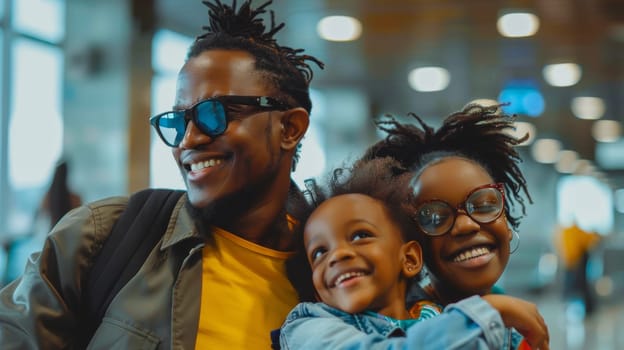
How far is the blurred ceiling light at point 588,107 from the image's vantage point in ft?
45.1

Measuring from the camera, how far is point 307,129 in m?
2.30

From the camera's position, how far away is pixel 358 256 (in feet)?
5.97

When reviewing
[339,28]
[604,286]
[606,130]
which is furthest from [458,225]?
[604,286]

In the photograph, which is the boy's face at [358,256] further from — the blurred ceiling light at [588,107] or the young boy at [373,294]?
the blurred ceiling light at [588,107]

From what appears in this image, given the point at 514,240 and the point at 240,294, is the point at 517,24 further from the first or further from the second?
the point at 240,294

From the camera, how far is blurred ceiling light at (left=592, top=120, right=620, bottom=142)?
55.0ft

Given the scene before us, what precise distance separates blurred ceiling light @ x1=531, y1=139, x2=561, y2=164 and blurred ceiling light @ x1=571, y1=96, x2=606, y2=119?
450 centimetres

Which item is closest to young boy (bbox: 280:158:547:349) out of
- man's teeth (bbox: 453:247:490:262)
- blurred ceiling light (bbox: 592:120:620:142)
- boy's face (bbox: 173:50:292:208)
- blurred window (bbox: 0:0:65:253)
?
man's teeth (bbox: 453:247:490:262)

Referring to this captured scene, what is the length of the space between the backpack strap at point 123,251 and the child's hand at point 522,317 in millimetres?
847

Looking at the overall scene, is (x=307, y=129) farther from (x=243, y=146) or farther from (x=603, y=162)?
(x=603, y=162)

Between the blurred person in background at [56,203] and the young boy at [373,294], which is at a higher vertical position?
the young boy at [373,294]

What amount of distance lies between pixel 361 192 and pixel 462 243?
0.28m

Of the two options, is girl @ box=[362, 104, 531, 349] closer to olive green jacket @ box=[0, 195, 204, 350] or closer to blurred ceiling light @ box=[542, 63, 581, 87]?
olive green jacket @ box=[0, 195, 204, 350]

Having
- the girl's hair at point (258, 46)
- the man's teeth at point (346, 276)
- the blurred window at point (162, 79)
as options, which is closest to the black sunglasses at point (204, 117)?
the girl's hair at point (258, 46)
